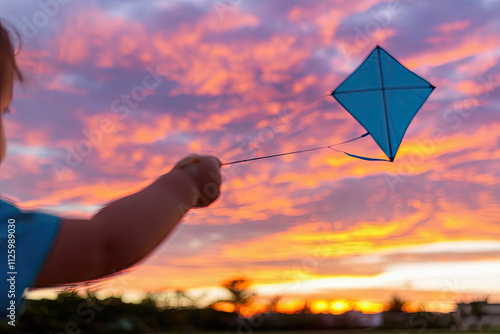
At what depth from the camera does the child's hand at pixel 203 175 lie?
179 cm

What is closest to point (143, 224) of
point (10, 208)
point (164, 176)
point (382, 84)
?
point (164, 176)

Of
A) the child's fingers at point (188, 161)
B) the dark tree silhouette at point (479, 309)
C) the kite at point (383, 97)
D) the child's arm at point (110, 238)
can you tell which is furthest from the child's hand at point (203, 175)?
the dark tree silhouette at point (479, 309)

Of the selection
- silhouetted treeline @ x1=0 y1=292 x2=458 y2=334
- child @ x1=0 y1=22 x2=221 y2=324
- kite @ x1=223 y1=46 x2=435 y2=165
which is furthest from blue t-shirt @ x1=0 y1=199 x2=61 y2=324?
silhouetted treeline @ x1=0 y1=292 x2=458 y2=334

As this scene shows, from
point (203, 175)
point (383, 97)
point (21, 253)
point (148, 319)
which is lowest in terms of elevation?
point (21, 253)

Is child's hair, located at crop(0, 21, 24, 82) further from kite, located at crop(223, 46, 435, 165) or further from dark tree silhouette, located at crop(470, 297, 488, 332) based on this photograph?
dark tree silhouette, located at crop(470, 297, 488, 332)

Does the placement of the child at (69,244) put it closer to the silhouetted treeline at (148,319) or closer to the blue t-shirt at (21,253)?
the blue t-shirt at (21,253)

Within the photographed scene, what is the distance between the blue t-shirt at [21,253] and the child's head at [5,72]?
29 centimetres

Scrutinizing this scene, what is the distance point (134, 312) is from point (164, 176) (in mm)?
11999

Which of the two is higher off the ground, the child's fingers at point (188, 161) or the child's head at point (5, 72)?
the child's head at point (5, 72)

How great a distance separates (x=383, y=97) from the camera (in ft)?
16.2

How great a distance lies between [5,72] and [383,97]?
154 inches

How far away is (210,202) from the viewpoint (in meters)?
1.80

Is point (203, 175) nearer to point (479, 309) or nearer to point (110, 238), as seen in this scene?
point (110, 238)

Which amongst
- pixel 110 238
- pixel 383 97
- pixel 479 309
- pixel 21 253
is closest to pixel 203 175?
pixel 110 238
